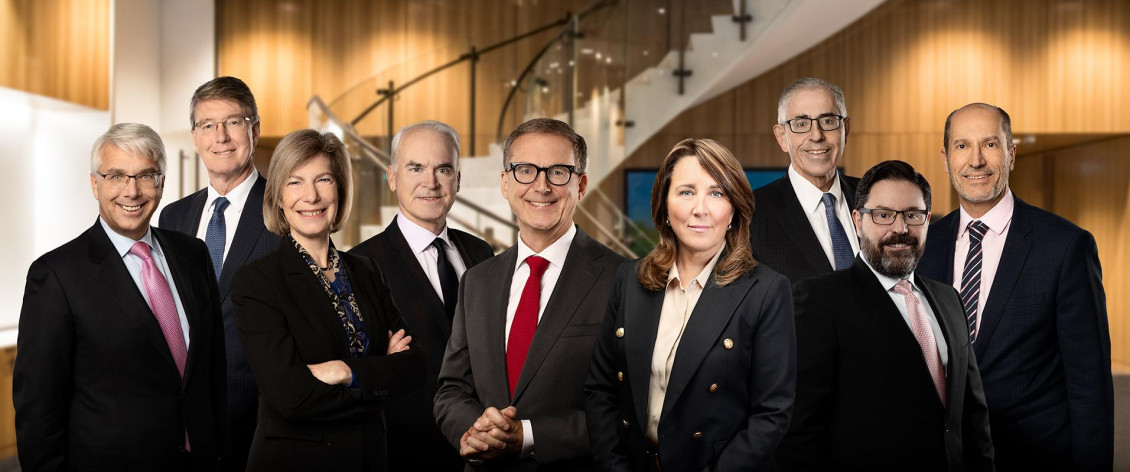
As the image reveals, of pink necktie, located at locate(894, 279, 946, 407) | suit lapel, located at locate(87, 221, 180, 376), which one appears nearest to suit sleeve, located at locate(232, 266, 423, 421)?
suit lapel, located at locate(87, 221, 180, 376)

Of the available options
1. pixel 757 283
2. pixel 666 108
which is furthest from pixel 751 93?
pixel 757 283

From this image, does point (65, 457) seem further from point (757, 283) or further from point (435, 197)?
point (757, 283)

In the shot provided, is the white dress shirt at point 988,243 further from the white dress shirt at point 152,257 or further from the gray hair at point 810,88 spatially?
the white dress shirt at point 152,257

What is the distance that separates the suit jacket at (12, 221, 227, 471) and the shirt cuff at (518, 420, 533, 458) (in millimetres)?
970

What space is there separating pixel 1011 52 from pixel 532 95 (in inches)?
220

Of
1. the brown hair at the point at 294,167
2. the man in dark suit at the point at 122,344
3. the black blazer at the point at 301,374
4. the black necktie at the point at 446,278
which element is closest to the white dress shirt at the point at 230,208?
the man in dark suit at the point at 122,344

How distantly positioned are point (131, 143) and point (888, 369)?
209 centimetres

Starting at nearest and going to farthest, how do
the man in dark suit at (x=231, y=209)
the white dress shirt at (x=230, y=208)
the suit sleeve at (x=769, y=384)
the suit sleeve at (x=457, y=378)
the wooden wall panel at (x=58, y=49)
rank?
1. the suit sleeve at (x=769, y=384)
2. the suit sleeve at (x=457, y=378)
3. the man in dark suit at (x=231, y=209)
4. the white dress shirt at (x=230, y=208)
5. the wooden wall panel at (x=58, y=49)

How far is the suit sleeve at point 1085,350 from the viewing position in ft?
8.37

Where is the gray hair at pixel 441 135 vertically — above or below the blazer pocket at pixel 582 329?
above

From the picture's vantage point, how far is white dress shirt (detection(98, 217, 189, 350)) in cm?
250

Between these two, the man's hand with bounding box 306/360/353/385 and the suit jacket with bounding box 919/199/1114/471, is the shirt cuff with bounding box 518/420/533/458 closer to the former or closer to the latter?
the man's hand with bounding box 306/360/353/385

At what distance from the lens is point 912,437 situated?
2252mm

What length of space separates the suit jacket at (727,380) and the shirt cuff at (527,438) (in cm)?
32
